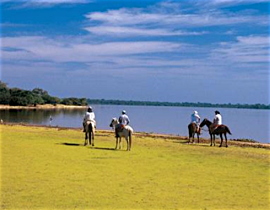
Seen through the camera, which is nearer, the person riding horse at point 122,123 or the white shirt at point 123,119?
the person riding horse at point 122,123

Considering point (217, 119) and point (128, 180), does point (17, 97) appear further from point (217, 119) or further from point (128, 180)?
point (128, 180)

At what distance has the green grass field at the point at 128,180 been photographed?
9469mm

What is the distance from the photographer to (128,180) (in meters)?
11.8

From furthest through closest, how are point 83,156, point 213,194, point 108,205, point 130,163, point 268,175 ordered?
point 83,156 → point 130,163 → point 268,175 → point 213,194 → point 108,205

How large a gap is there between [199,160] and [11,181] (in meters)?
8.26

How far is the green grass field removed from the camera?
9.47m

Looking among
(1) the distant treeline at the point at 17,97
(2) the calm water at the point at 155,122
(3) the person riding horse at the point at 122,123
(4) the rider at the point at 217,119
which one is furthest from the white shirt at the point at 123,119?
(1) the distant treeline at the point at 17,97

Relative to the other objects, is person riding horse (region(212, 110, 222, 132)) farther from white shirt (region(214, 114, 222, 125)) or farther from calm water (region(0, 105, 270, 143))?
calm water (region(0, 105, 270, 143))

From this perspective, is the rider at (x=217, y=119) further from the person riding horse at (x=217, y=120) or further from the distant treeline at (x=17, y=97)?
the distant treeline at (x=17, y=97)

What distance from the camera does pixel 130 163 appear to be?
14.9 metres

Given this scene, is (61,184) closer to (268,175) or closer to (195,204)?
(195,204)

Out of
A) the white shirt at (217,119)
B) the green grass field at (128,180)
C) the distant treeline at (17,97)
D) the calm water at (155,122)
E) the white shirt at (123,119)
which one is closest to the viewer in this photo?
the green grass field at (128,180)

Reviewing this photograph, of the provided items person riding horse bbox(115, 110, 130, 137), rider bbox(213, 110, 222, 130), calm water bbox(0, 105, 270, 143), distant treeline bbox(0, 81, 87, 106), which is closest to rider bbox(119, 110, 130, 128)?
person riding horse bbox(115, 110, 130, 137)

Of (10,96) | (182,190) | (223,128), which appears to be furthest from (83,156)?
(10,96)
